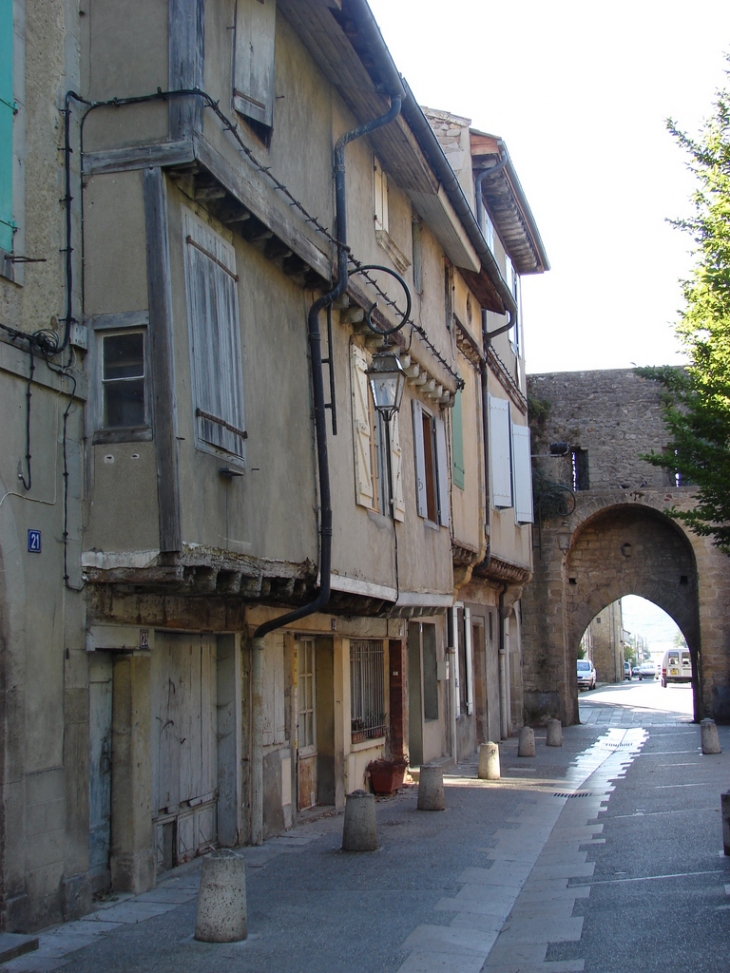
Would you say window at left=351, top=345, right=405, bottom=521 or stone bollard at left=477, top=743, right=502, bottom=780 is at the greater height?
Answer: window at left=351, top=345, right=405, bottom=521

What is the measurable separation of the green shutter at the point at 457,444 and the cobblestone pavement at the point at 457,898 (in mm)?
5195

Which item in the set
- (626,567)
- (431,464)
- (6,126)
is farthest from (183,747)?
(626,567)

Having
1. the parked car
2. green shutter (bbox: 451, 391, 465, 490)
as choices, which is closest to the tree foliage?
green shutter (bbox: 451, 391, 465, 490)

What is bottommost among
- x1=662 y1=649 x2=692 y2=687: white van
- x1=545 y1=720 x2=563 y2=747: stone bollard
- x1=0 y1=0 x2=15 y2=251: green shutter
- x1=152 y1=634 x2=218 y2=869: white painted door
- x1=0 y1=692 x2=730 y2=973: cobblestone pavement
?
x1=662 y1=649 x2=692 y2=687: white van

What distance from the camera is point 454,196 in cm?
1481

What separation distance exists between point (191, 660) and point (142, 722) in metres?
1.47

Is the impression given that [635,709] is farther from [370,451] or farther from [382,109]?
[382,109]

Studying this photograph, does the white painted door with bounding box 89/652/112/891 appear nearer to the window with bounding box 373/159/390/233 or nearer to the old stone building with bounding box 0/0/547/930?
the old stone building with bounding box 0/0/547/930

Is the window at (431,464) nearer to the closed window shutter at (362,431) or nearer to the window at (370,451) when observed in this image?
the window at (370,451)

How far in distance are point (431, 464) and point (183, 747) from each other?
7014mm

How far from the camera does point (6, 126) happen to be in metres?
6.82

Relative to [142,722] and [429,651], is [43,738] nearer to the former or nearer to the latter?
[142,722]

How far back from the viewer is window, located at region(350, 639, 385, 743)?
13516 mm

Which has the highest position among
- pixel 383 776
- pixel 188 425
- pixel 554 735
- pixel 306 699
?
pixel 188 425
